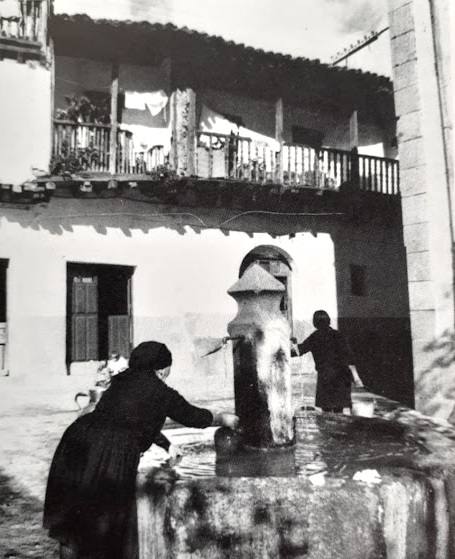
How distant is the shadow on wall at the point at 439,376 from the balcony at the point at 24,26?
8999mm

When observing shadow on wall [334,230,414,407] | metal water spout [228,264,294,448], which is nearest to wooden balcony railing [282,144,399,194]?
shadow on wall [334,230,414,407]

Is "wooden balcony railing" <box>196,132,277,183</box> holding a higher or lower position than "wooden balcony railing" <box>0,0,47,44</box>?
lower

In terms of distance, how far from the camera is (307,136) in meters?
15.0

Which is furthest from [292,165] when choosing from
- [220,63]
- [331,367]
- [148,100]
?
[331,367]

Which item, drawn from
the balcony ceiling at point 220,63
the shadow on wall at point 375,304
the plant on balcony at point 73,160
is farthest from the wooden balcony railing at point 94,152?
the shadow on wall at point 375,304

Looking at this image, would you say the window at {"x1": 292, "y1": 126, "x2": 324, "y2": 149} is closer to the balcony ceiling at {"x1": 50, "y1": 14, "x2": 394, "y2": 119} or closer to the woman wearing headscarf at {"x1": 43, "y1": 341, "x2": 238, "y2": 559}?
the balcony ceiling at {"x1": 50, "y1": 14, "x2": 394, "y2": 119}

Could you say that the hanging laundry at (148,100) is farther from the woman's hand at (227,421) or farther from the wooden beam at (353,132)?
the woman's hand at (227,421)

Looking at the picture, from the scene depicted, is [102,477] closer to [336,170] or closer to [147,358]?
[147,358]

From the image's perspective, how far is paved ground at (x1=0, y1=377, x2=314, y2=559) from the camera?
13.3 feet

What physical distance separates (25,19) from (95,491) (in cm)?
1057

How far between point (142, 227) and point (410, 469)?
31.5ft

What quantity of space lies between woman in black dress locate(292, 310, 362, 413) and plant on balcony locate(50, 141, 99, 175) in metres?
6.85

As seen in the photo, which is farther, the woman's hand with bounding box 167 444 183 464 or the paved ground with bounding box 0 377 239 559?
the paved ground with bounding box 0 377 239 559

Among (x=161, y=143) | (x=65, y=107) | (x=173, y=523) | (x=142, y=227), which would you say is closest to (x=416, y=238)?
(x=173, y=523)
